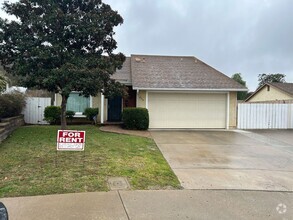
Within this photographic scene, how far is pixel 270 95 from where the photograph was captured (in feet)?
96.7

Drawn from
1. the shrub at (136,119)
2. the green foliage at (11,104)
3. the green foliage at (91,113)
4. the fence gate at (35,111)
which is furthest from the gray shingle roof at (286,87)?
the green foliage at (11,104)

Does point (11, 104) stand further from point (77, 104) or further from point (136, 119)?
point (136, 119)

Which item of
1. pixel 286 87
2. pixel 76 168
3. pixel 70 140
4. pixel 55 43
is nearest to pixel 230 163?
pixel 76 168

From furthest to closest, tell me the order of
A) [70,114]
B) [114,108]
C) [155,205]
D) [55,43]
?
[114,108] < [70,114] < [55,43] < [155,205]

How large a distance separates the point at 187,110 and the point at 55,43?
8.54 metres

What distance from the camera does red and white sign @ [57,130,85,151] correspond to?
616 centimetres

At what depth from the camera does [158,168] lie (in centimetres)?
651

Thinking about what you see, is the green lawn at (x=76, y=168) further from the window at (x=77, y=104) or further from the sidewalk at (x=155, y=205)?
the window at (x=77, y=104)

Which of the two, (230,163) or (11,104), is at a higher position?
(11,104)

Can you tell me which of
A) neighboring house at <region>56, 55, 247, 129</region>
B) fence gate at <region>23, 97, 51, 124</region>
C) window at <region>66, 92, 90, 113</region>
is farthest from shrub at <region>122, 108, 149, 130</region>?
fence gate at <region>23, 97, 51, 124</region>

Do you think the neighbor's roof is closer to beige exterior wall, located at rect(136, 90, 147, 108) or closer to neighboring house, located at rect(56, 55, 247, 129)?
neighboring house, located at rect(56, 55, 247, 129)

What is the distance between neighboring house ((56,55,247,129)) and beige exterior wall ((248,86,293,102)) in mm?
13575

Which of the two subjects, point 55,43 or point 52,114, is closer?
point 55,43

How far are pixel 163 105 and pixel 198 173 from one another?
→ 9278 mm
